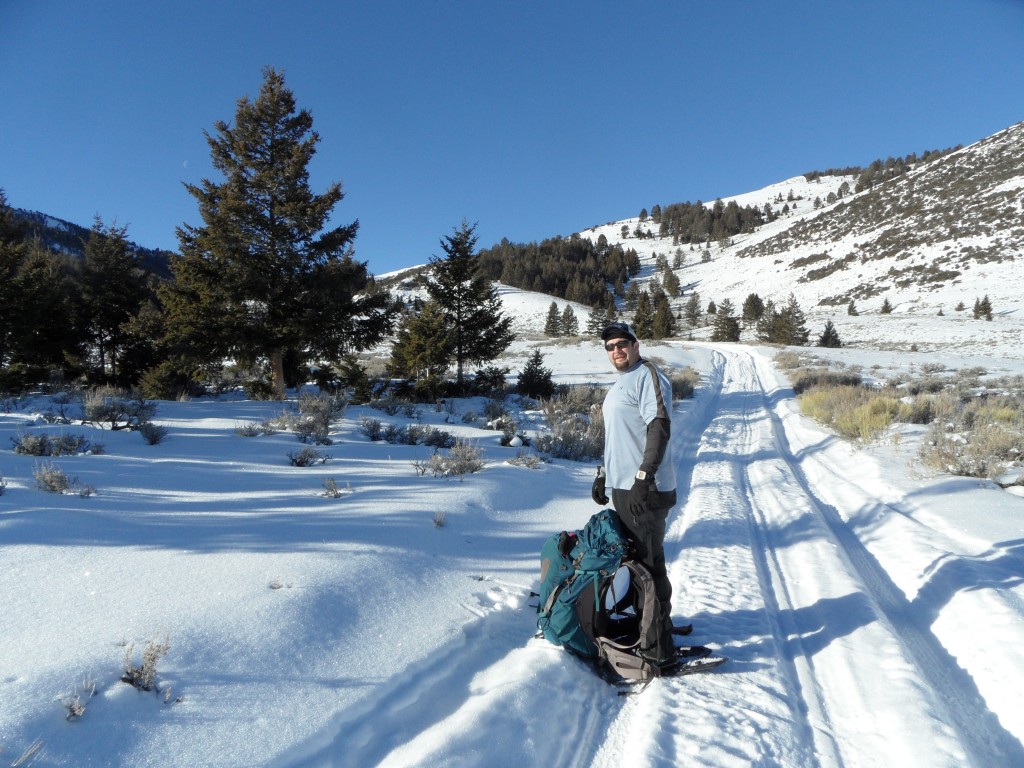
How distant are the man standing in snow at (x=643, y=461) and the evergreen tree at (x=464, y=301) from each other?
51.3 feet

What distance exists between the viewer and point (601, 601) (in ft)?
9.84

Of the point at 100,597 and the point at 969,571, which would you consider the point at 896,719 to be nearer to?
the point at 969,571

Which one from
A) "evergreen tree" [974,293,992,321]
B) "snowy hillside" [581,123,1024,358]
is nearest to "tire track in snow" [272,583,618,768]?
"snowy hillside" [581,123,1024,358]

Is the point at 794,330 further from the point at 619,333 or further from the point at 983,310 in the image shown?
the point at 619,333

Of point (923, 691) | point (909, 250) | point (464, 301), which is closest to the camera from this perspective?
point (923, 691)

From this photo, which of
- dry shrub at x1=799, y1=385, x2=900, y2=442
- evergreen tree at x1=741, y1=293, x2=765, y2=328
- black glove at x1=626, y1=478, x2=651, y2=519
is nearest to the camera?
black glove at x1=626, y1=478, x2=651, y2=519

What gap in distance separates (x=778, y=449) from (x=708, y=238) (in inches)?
5819

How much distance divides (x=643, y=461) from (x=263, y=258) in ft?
43.3

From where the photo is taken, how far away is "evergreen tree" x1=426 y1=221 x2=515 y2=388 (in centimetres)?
1859

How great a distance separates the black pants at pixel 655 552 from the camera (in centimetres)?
285

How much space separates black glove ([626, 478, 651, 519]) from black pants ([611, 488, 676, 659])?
0.03m

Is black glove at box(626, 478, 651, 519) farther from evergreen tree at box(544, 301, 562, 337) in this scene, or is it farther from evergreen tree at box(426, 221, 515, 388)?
evergreen tree at box(544, 301, 562, 337)

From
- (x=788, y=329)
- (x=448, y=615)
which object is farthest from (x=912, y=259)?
(x=448, y=615)

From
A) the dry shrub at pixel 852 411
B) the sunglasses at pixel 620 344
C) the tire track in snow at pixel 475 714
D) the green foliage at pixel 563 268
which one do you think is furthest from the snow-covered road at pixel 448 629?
the green foliage at pixel 563 268
